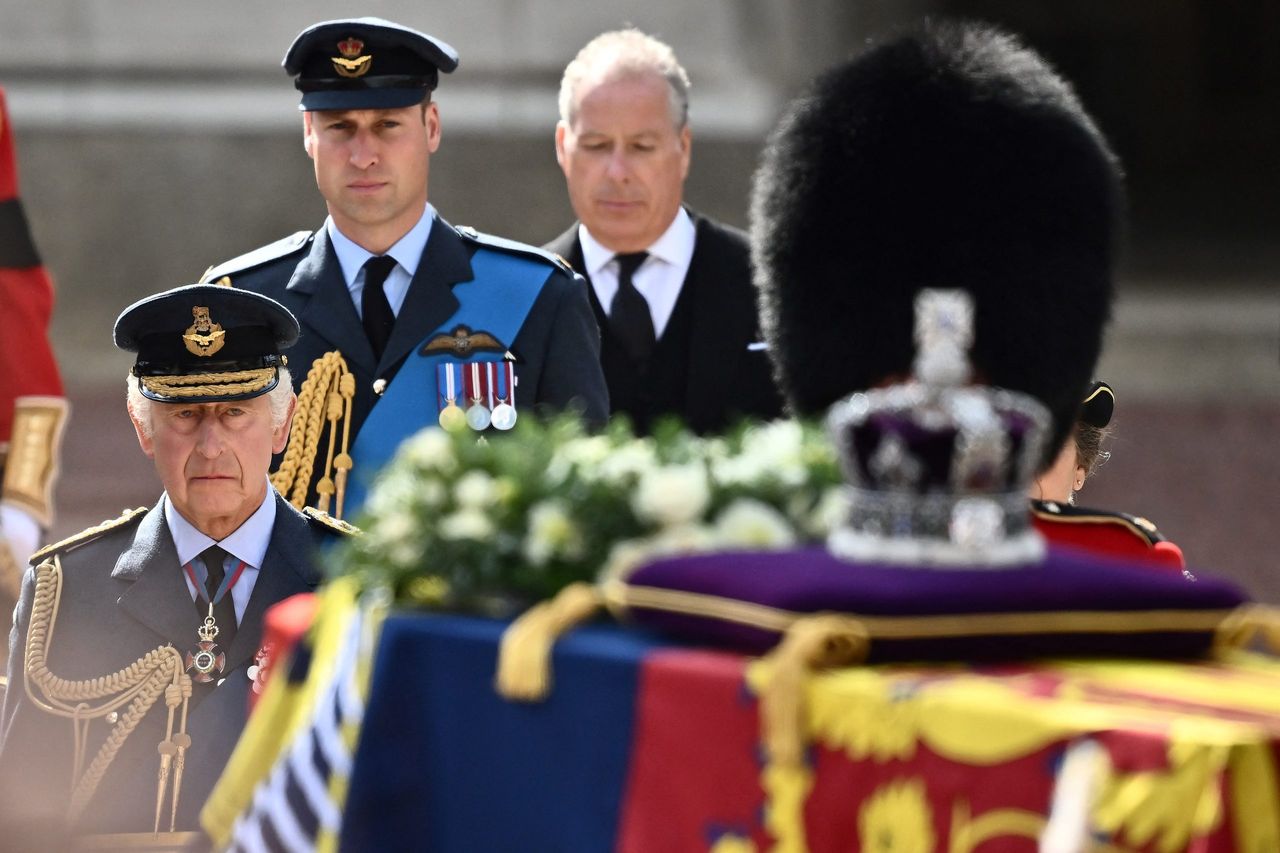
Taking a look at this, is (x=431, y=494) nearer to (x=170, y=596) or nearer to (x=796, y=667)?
(x=796, y=667)

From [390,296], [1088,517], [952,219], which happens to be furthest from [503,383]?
[952,219]

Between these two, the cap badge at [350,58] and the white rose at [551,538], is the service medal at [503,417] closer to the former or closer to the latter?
the cap badge at [350,58]

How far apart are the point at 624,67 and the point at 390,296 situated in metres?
1.02

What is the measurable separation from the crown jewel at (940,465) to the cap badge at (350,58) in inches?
90.1

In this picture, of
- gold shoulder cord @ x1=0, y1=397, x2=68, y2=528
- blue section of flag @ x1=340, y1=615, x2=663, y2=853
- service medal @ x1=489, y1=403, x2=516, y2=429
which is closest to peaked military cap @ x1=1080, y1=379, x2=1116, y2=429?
service medal @ x1=489, y1=403, x2=516, y2=429

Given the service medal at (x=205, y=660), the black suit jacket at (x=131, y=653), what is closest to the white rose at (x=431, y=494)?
the black suit jacket at (x=131, y=653)

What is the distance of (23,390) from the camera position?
538cm

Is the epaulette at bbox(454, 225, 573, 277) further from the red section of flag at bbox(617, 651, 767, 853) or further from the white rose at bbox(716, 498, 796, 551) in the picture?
the red section of flag at bbox(617, 651, 767, 853)

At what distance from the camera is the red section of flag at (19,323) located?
17.6 feet

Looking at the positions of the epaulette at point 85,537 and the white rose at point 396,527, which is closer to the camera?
the white rose at point 396,527

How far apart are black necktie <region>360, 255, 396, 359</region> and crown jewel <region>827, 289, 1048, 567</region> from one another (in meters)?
2.09

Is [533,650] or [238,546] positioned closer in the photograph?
[533,650]

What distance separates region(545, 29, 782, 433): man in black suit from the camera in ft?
15.1

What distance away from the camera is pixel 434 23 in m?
9.88
